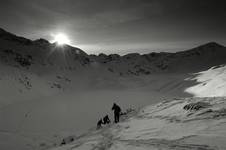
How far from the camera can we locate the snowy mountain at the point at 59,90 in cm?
2117

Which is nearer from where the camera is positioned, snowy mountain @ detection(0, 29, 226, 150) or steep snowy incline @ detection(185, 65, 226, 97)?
snowy mountain @ detection(0, 29, 226, 150)

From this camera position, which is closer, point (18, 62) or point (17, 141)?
point (17, 141)

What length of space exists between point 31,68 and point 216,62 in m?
207

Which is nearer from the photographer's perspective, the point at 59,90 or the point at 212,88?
the point at 212,88

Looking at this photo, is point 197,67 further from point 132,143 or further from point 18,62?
point 132,143

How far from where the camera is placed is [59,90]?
71875 mm

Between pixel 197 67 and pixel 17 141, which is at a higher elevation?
pixel 197 67

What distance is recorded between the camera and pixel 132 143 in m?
8.30

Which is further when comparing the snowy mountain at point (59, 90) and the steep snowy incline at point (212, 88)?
the steep snowy incline at point (212, 88)

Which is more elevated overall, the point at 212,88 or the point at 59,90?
the point at 59,90

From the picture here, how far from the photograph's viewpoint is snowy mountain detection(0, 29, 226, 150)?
2117 centimetres

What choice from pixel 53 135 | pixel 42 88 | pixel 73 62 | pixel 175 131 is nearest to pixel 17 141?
pixel 53 135

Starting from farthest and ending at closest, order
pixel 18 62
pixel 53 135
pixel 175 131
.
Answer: pixel 18 62 → pixel 53 135 → pixel 175 131

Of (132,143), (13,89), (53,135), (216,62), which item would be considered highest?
(216,62)
